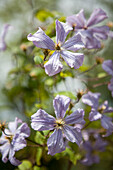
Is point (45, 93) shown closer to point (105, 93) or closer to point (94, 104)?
point (94, 104)

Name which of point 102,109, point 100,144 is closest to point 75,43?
point 102,109

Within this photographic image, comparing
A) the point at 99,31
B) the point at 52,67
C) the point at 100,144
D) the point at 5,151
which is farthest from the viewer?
the point at 100,144

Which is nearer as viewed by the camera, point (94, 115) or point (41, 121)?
point (41, 121)

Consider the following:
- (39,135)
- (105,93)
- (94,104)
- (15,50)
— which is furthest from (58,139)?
(105,93)

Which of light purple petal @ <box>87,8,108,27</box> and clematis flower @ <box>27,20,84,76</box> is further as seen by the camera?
light purple petal @ <box>87,8,108,27</box>

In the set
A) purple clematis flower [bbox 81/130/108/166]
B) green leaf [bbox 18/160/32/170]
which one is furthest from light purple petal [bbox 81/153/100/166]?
green leaf [bbox 18/160/32/170]

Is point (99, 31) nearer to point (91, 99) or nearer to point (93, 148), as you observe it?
point (91, 99)

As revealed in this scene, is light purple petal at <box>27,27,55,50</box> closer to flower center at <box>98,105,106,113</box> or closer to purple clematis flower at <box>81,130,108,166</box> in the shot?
flower center at <box>98,105,106,113</box>
